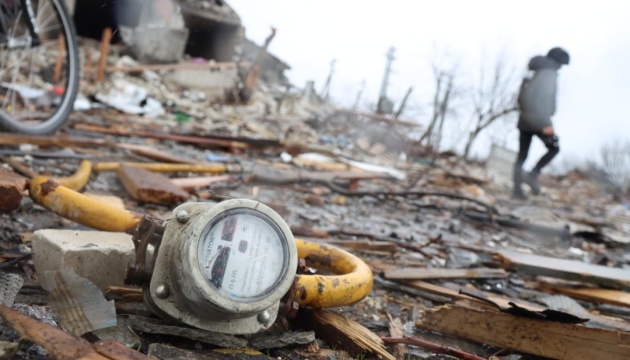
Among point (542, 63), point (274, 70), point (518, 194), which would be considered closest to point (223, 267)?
point (542, 63)

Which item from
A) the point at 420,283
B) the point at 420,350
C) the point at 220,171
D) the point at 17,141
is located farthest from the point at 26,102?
the point at 420,350

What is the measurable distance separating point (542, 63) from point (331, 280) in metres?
6.92

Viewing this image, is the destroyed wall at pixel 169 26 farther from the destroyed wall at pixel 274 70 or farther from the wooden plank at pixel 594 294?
the wooden plank at pixel 594 294

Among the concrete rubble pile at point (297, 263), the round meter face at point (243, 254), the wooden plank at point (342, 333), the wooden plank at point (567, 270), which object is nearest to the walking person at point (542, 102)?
the concrete rubble pile at point (297, 263)

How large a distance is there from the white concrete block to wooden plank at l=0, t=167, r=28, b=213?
203mm

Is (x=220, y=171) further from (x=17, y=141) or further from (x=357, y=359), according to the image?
(x=357, y=359)

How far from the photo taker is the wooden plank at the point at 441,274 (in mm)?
2145

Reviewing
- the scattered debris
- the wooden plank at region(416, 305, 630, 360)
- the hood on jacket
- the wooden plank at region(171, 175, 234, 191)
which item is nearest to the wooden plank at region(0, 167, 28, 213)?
the scattered debris

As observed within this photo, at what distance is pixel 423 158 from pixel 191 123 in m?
7.03

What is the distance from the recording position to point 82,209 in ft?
5.02

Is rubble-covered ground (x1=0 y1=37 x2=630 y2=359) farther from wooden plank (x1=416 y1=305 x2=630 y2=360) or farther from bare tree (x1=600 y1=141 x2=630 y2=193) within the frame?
bare tree (x1=600 y1=141 x2=630 y2=193)

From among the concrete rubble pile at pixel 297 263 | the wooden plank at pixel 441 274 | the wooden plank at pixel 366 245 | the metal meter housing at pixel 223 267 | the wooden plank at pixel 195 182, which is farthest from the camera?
the wooden plank at pixel 195 182

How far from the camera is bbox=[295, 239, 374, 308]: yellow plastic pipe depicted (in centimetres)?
133

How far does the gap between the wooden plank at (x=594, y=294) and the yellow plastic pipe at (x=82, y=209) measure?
2.24 metres
